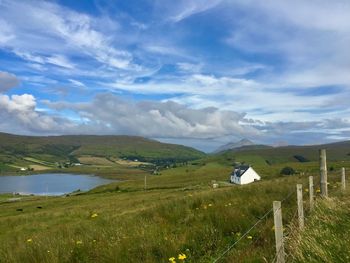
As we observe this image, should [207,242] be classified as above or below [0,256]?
above

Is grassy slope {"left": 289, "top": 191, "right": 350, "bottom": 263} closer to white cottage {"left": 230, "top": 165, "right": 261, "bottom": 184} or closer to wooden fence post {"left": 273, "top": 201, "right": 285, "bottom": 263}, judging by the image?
wooden fence post {"left": 273, "top": 201, "right": 285, "bottom": 263}

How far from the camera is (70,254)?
852 cm

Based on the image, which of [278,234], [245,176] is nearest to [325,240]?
[278,234]

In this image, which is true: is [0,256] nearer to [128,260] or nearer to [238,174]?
[128,260]

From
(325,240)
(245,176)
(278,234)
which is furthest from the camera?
(245,176)

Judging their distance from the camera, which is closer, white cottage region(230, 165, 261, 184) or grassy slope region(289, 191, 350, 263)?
grassy slope region(289, 191, 350, 263)

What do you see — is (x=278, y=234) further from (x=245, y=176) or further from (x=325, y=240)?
(x=245, y=176)

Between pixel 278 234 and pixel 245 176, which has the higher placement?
pixel 278 234

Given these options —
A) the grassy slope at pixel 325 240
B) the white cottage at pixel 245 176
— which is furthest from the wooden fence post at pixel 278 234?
the white cottage at pixel 245 176

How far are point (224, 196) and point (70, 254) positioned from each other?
878 centimetres

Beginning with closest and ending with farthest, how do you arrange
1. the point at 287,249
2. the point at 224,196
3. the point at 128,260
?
1. the point at 287,249
2. the point at 128,260
3. the point at 224,196

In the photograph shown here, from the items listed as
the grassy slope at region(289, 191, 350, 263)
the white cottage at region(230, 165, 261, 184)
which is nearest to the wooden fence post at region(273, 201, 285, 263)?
the grassy slope at region(289, 191, 350, 263)

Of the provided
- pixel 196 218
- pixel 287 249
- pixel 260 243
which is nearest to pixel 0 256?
pixel 196 218

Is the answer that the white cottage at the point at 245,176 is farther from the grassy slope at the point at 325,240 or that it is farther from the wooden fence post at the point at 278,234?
the wooden fence post at the point at 278,234
